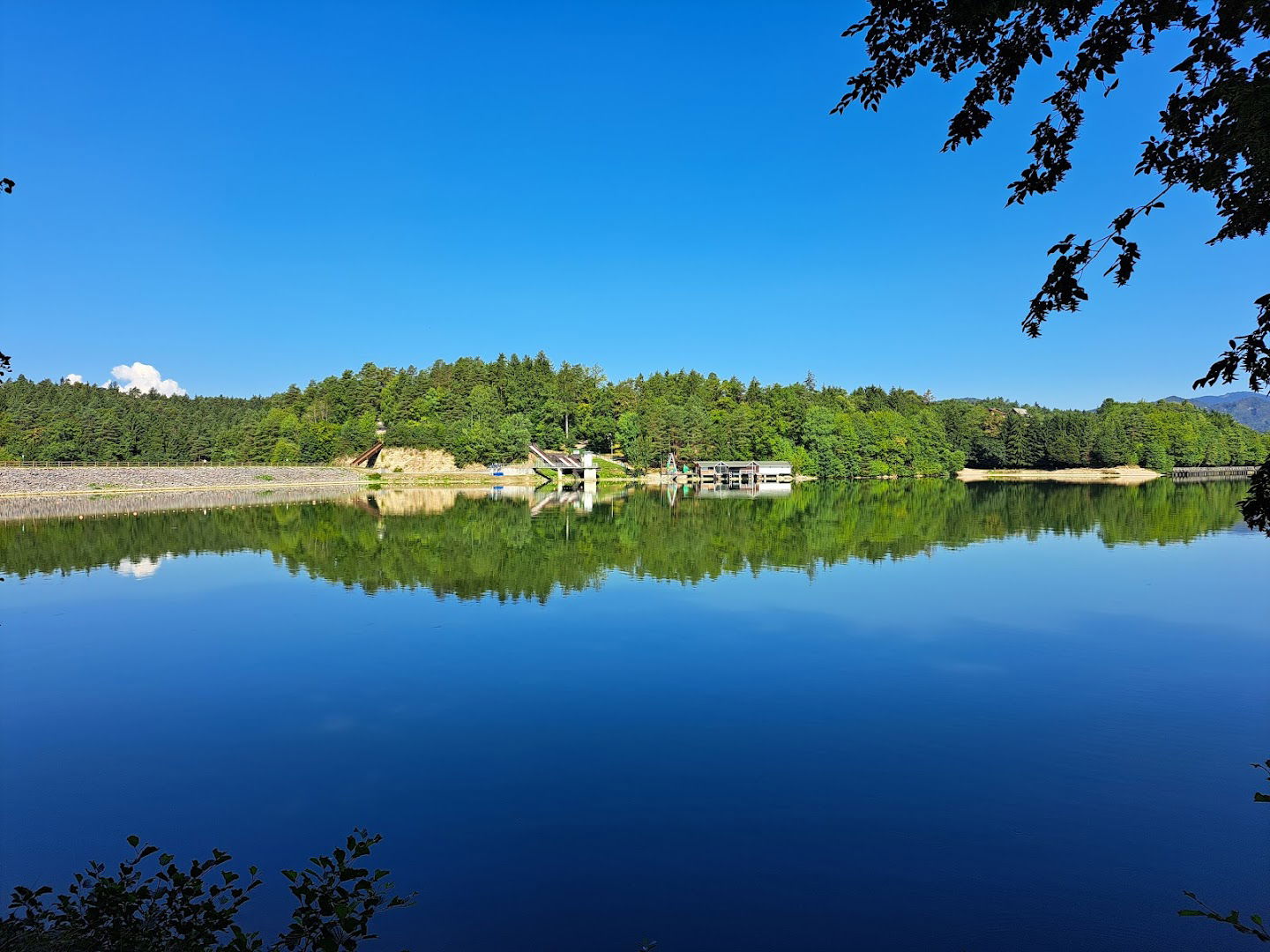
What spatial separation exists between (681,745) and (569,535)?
2666 cm

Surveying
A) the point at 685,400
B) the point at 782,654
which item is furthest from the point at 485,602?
the point at 685,400

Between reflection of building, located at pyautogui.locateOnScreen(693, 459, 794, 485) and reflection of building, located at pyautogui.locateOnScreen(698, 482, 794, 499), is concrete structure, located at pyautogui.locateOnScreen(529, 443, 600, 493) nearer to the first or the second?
reflection of building, located at pyautogui.locateOnScreen(698, 482, 794, 499)

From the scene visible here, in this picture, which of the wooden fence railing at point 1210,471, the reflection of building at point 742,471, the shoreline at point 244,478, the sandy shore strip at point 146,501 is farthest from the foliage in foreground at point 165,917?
the wooden fence railing at point 1210,471

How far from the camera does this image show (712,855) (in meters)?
7.51

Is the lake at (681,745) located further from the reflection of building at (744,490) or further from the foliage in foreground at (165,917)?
the reflection of building at (744,490)

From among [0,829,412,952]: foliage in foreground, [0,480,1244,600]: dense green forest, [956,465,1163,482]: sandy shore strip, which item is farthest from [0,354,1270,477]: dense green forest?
[0,829,412,952]: foliage in foreground

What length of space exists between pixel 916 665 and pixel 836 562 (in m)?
13.0

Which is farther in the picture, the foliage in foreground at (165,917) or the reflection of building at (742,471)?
the reflection of building at (742,471)

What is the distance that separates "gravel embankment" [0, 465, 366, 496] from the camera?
63688 mm

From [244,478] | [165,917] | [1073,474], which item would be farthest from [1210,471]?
[165,917]

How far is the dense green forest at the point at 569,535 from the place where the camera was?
26.3m

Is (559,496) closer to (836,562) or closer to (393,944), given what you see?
(836,562)

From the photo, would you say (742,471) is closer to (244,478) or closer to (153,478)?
(244,478)

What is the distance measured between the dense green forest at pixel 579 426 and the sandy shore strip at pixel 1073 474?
149 cm
